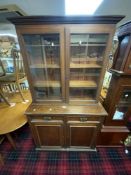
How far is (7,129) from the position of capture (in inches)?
61.2

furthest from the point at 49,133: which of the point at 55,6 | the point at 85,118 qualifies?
the point at 55,6

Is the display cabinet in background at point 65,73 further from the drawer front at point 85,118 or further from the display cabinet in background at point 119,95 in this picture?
the display cabinet in background at point 119,95

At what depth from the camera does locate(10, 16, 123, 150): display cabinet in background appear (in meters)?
1.09

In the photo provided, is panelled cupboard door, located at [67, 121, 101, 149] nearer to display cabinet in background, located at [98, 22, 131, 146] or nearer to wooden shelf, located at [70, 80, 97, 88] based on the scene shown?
display cabinet in background, located at [98, 22, 131, 146]

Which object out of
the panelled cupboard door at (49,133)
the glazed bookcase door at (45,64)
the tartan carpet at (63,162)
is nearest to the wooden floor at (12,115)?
the panelled cupboard door at (49,133)

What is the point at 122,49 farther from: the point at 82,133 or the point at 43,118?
the point at 43,118

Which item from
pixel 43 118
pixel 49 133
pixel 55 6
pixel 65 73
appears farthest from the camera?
pixel 55 6

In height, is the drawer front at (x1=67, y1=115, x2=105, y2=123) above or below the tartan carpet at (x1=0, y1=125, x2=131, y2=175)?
above

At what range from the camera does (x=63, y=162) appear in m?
1.56

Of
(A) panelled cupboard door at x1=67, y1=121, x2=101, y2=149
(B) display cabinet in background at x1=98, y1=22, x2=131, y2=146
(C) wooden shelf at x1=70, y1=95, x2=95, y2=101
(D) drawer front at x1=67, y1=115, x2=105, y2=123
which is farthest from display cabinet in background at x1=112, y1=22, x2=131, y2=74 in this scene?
(A) panelled cupboard door at x1=67, y1=121, x2=101, y2=149

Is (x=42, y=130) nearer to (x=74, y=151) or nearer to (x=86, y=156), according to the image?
(x=74, y=151)

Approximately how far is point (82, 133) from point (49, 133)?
517mm

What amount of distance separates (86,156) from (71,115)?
843mm

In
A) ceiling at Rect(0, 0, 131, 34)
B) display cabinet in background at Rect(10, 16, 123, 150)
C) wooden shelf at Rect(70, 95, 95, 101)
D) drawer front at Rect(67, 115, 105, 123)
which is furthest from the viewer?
ceiling at Rect(0, 0, 131, 34)
